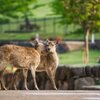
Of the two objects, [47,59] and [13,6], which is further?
[13,6]

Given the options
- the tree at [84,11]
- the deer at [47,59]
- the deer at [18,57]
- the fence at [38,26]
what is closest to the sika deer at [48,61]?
the deer at [47,59]

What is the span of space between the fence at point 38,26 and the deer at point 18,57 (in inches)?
1734

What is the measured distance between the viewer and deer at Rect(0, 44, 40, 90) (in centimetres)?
1731

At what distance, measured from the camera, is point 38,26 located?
65.8 metres

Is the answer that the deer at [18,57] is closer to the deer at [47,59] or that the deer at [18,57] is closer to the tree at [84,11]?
the deer at [47,59]

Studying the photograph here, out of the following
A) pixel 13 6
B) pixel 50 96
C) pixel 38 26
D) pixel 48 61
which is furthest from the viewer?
pixel 38 26

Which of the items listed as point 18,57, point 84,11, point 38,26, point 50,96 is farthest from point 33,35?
point 50,96

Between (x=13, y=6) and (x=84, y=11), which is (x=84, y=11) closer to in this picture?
(x=84, y=11)

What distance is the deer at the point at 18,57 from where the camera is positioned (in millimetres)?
17312

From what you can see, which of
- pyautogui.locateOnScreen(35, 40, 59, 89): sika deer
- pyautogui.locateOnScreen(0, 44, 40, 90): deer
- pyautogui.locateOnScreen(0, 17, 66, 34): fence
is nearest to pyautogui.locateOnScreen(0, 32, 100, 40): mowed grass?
pyautogui.locateOnScreen(0, 17, 66, 34): fence

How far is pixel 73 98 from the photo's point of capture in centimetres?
1410

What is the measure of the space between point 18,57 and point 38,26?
48156mm

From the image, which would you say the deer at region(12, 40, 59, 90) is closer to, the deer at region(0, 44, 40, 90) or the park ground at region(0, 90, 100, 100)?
the deer at region(0, 44, 40, 90)

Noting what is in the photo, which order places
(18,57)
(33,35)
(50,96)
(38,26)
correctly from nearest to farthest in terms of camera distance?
(50,96) < (18,57) < (33,35) < (38,26)
